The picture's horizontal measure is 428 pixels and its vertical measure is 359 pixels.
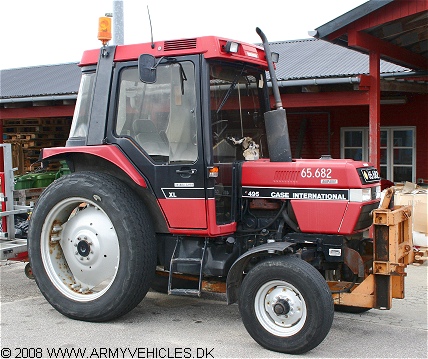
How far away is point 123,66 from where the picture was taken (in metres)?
6.00

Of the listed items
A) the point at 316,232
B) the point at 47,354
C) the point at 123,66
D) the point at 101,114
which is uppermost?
the point at 123,66

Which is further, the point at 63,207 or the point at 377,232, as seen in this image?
the point at 63,207

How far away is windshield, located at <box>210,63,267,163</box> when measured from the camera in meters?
5.79

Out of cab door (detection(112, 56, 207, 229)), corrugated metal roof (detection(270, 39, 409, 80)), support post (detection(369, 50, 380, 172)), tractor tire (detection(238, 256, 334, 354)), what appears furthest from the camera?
corrugated metal roof (detection(270, 39, 409, 80))

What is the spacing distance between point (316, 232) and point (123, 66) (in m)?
2.31

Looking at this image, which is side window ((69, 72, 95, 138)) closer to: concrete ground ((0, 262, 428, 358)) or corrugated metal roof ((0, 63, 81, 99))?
concrete ground ((0, 262, 428, 358))

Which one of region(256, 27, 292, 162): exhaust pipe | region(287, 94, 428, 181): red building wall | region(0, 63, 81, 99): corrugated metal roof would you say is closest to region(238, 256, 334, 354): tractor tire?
region(256, 27, 292, 162): exhaust pipe

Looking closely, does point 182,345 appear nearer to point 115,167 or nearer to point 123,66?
point 115,167

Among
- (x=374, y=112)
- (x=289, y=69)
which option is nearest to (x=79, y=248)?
(x=374, y=112)

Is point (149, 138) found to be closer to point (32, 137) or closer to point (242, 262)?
point (242, 262)

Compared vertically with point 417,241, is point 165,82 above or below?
above

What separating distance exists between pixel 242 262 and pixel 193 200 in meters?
0.70

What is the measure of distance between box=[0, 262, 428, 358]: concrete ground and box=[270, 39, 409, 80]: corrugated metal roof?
4.40 m

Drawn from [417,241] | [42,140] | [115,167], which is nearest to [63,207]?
[115,167]
